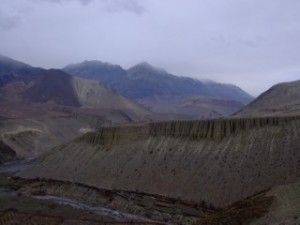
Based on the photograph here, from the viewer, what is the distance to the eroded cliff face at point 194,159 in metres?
53.5

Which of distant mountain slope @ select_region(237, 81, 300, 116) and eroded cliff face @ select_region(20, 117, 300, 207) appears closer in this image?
eroded cliff face @ select_region(20, 117, 300, 207)

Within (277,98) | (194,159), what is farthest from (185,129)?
(277,98)

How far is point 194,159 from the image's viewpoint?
6059cm

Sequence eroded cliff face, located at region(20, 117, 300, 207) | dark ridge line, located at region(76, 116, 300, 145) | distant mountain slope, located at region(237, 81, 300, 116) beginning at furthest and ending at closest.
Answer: distant mountain slope, located at region(237, 81, 300, 116)
dark ridge line, located at region(76, 116, 300, 145)
eroded cliff face, located at region(20, 117, 300, 207)

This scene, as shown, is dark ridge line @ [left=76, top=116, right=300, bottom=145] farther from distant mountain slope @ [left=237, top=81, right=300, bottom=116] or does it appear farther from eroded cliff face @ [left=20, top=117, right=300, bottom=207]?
distant mountain slope @ [left=237, top=81, right=300, bottom=116]

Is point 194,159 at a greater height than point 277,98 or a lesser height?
lesser

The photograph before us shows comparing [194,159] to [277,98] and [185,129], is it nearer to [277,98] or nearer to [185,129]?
[185,129]

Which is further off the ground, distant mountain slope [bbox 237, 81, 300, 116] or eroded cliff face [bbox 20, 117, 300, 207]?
distant mountain slope [bbox 237, 81, 300, 116]

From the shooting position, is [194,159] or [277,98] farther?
[277,98]

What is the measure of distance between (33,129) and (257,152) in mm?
87893

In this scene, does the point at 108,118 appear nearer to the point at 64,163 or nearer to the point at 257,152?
the point at 64,163

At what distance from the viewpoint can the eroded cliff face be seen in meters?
53.5

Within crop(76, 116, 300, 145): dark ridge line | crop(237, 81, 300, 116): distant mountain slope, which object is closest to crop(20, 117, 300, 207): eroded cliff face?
crop(76, 116, 300, 145): dark ridge line

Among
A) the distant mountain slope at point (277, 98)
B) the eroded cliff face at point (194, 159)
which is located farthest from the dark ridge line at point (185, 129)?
the distant mountain slope at point (277, 98)
